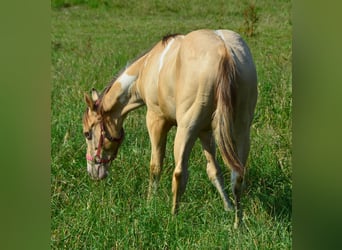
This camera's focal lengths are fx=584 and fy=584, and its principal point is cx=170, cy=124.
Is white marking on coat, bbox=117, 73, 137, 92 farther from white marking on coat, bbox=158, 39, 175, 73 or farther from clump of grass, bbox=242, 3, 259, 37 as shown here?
clump of grass, bbox=242, 3, 259, 37

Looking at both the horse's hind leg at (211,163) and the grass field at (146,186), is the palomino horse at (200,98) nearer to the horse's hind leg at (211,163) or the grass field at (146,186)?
the horse's hind leg at (211,163)

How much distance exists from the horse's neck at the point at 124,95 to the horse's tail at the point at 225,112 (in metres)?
1.31

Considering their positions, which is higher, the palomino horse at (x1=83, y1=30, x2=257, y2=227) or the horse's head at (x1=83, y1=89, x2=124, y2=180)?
the palomino horse at (x1=83, y1=30, x2=257, y2=227)

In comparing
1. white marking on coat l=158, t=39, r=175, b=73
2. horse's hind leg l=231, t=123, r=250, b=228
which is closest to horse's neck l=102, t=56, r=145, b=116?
white marking on coat l=158, t=39, r=175, b=73

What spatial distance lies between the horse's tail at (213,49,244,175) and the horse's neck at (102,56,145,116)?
131cm

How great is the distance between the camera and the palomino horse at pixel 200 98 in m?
3.37

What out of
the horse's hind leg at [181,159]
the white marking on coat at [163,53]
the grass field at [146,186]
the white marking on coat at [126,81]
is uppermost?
the white marking on coat at [163,53]

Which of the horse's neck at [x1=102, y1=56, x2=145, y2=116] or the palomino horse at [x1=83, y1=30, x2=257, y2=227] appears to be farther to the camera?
the horse's neck at [x1=102, y1=56, x2=145, y2=116]

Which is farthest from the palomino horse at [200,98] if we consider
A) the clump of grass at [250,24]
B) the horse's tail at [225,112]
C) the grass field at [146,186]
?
the clump of grass at [250,24]

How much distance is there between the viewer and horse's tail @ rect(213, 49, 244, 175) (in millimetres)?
3322
